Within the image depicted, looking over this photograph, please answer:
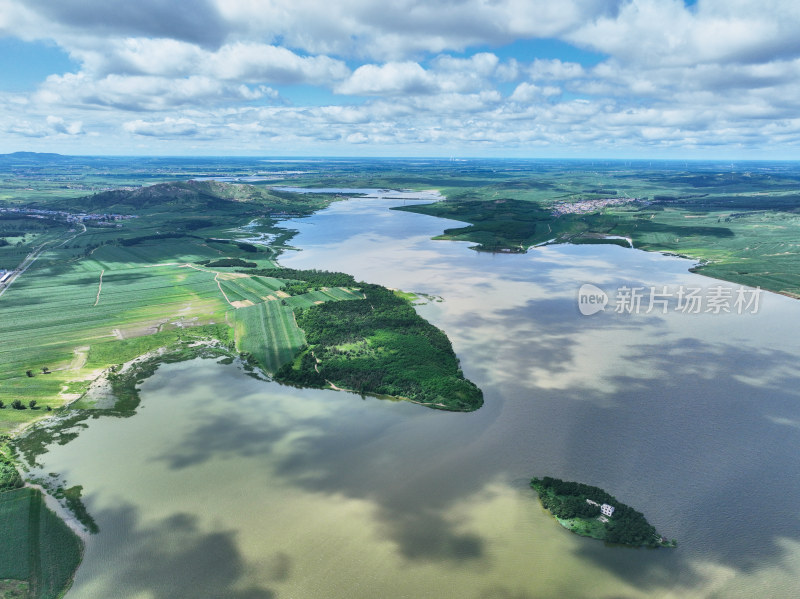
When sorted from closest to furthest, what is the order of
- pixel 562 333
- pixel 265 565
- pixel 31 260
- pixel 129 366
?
1. pixel 265 565
2. pixel 129 366
3. pixel 562 333
4. pixel 31 260

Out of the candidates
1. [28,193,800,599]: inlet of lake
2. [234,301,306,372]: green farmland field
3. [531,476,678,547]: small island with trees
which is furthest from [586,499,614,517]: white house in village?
[234,301,306,372]: green farmland field

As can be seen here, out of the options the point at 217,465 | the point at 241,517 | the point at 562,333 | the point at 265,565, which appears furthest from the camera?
the point at 562,333

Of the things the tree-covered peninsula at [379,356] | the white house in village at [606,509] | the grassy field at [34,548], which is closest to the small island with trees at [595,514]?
the white house in village at [606,509]

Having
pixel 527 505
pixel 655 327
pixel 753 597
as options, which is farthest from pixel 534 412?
pixel 655 327

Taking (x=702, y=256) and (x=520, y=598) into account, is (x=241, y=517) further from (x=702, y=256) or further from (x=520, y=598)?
(x=702, y=256)

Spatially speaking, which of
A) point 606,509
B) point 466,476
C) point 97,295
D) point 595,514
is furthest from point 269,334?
point 606,509

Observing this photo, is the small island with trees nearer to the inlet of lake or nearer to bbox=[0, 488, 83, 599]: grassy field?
the inlet of lake

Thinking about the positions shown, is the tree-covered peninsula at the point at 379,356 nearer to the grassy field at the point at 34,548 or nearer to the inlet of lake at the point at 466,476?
the inlet of lake at the point at 466,476
